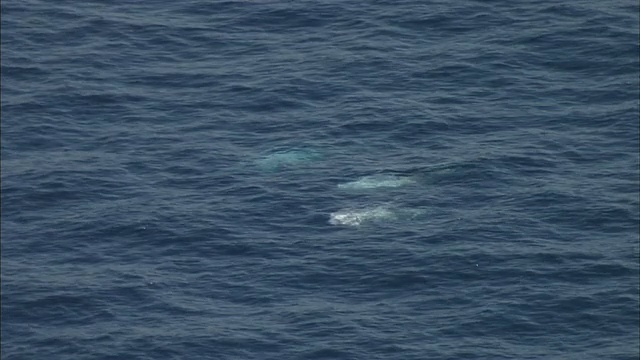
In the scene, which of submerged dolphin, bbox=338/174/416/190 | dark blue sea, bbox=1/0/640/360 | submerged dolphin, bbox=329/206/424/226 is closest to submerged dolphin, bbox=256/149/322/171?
dark blue sea, bbox=1/0/640/360

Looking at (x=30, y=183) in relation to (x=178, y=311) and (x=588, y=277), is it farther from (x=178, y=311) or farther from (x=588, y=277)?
(x=588, y=277)

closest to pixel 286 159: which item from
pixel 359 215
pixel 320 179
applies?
pixel 320 179

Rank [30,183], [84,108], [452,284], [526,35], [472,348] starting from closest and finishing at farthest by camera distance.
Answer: [472,348], [452,284], [30,183], [84,108], [526,35]

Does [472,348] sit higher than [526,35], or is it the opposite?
[526,35]

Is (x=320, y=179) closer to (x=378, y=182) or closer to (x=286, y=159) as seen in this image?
(x=286, y=159)

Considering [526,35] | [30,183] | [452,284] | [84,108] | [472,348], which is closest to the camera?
[472,348]

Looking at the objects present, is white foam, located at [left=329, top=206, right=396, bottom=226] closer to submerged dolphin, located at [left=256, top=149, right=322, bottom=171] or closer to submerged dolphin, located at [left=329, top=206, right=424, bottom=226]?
submerged dolphin, located at [left=329, top=206, right=424, bottom=226]

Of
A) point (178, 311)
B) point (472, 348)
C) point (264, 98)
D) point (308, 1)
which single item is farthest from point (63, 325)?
point (308, 1)

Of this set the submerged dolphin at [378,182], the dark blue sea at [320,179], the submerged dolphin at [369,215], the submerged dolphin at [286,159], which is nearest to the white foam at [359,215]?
the submerged dolphin at [369,215]

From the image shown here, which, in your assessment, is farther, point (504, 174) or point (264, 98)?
point (264, 98)

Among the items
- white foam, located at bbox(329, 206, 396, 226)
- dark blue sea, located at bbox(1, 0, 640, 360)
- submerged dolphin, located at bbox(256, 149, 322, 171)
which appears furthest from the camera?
submerged dolphin, located at bbox(256, 149, 322, 171)
